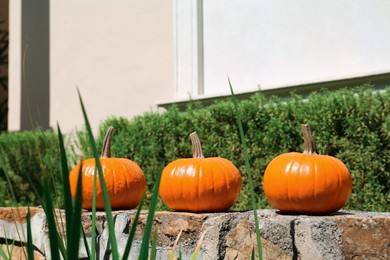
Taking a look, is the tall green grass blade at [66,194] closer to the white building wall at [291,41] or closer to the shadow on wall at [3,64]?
the white building wall at [291,41]

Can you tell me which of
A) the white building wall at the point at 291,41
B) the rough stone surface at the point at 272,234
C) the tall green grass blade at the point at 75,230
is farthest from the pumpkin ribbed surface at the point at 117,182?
the white building wall at the point at 291,41

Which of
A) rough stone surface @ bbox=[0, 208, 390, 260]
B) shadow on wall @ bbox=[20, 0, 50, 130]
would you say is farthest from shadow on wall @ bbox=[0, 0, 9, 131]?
rough stone surface @ bbox=[0, 208, 390, 260]

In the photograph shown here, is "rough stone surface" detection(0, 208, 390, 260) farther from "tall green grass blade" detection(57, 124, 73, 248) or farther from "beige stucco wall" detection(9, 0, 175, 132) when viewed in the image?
"beige stucco wall" detection(9, 0, 175, 132)

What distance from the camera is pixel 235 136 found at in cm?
550

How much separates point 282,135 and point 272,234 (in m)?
2.44

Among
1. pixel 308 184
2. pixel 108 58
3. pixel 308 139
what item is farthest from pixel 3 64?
pixel 308 184

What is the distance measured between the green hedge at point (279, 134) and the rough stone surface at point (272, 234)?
1.53m

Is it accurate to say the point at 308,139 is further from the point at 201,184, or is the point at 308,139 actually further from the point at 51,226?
the point at 51,226

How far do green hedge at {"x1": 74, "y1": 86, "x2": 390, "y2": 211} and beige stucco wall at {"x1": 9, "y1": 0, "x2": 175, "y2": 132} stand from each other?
4.41 ft

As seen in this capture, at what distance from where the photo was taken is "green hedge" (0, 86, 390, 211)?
469 cm

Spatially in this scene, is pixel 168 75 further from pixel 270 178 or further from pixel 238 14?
pixel 270 178

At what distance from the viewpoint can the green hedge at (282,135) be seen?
4.69m

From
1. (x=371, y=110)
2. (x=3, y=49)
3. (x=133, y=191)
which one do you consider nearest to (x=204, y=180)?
(x=133, y=191)

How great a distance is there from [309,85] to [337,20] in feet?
2.42
